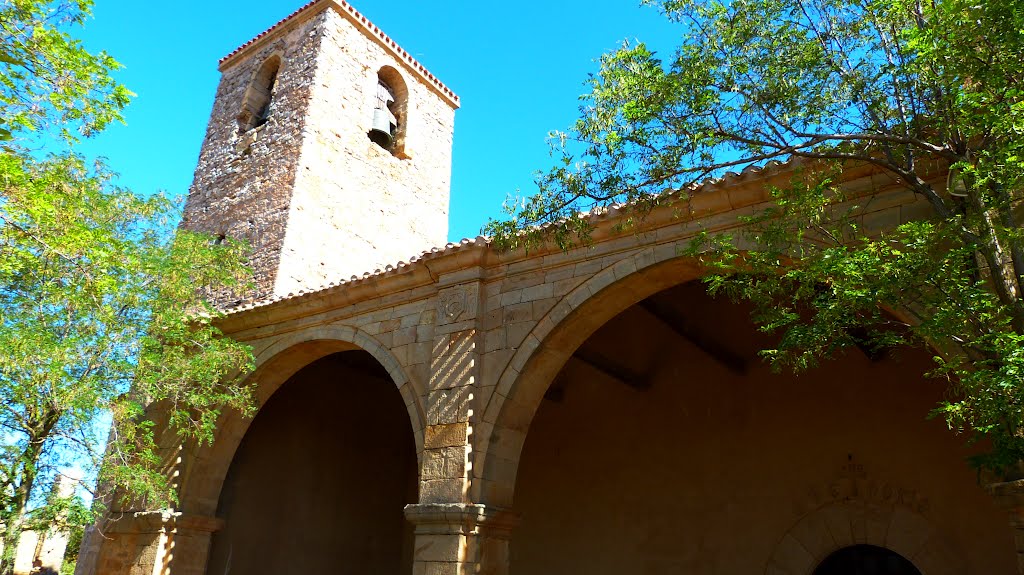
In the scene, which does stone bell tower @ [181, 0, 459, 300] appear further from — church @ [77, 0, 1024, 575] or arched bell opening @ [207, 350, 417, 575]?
arched bell opening @ [207, 350, 417, 575]

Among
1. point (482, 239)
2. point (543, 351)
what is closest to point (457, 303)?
point (482, 239)

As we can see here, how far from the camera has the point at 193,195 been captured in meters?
13.9

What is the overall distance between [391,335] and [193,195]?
301 inches

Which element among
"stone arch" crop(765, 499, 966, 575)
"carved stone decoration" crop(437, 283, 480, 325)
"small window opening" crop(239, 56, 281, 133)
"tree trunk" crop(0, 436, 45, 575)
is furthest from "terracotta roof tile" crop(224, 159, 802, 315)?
"small window opening" crop(239, 56, 281, 133)

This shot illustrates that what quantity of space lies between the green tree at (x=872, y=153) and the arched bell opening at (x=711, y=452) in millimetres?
1943

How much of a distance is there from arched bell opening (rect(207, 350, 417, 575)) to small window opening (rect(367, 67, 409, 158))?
4729 mm

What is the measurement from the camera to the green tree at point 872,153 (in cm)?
371

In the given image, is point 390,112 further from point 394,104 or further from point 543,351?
point 543,351

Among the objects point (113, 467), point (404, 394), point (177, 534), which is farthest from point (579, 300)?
point (177, 534)

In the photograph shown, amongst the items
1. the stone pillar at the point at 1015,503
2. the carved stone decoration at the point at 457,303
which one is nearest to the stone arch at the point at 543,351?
the carved stone decoration at the point at 457,303

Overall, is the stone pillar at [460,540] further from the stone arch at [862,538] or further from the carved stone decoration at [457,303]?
the stone arch at [862,538]

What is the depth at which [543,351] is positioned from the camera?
6.78 meters

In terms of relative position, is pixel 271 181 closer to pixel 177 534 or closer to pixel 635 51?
pixel 177 534

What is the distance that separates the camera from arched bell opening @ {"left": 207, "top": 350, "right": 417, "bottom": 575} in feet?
31.8
